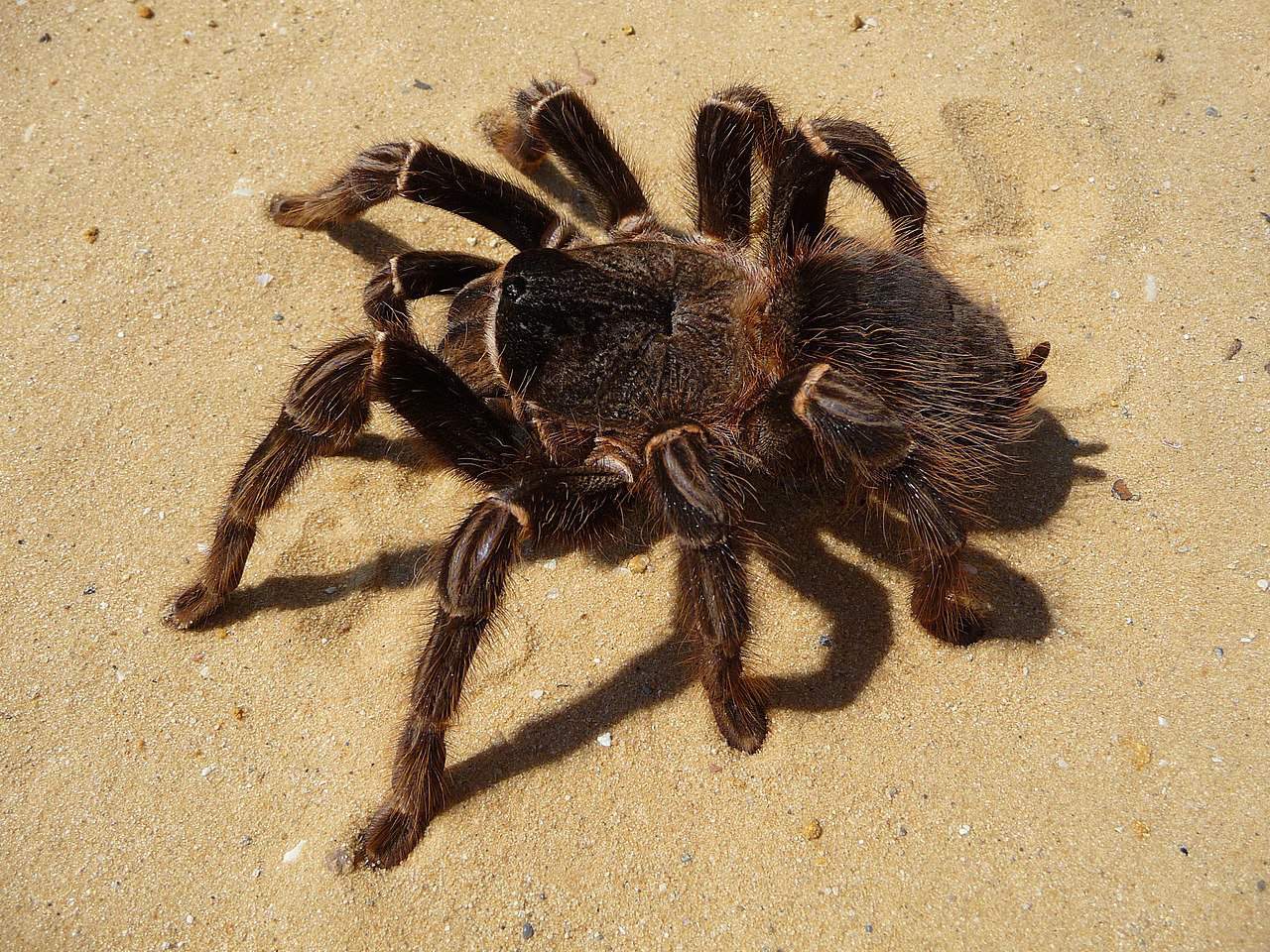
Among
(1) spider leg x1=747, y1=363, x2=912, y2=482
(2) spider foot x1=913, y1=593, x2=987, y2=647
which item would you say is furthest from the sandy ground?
(1) spider leg x1=747, y1=363, x2=912, y2=482

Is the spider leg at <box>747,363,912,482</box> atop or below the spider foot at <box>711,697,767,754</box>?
atop

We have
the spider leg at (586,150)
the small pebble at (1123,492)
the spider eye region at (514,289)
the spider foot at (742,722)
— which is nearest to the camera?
the spider foot at (742,722)

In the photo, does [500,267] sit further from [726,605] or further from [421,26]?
[421,26]

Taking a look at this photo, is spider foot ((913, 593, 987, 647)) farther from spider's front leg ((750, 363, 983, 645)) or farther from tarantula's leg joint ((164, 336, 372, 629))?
tarantula's leg joint ((164, 336, 372, 629))

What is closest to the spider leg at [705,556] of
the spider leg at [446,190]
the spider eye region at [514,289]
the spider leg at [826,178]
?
the spider eye region at [514,289]

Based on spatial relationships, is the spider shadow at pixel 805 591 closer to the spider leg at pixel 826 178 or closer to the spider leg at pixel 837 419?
the spider leg at pixel 837 419

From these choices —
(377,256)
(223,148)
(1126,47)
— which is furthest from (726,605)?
(1126,47)
